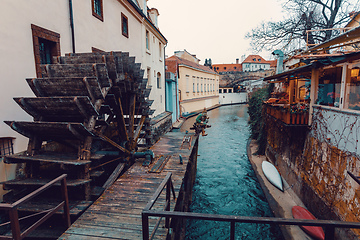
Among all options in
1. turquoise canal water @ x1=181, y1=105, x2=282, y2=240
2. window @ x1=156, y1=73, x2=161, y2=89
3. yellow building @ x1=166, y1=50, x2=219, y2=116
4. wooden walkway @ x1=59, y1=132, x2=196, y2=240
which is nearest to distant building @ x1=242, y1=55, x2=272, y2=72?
yellow building @ x1=166, y1=50, x2=219, y2=116

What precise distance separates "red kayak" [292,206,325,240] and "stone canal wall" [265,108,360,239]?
225 mm

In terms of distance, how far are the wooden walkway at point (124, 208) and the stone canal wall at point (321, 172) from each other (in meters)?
3.78

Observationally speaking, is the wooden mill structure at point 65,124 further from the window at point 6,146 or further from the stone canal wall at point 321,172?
the stone canal wall at point 321,172

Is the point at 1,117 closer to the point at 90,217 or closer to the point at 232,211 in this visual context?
the point at 90,217

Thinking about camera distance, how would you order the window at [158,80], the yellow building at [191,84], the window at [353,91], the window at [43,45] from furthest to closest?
the yellow building at [191,84], the window at [158,80], the window at [43,45], the window at [353,91]

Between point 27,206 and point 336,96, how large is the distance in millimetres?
7667

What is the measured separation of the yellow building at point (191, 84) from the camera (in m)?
26.9

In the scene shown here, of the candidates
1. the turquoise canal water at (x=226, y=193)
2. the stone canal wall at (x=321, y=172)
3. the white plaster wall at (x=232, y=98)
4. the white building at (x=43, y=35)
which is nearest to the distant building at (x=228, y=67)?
the white plaster wall at (x=232, y=98)

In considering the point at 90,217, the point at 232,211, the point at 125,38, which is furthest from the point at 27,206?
the point at 125,38

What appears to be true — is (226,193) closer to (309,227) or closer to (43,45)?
(309,227)

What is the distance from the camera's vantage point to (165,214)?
7.39 feet

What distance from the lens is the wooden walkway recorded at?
330 cm

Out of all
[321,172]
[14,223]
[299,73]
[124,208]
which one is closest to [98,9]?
[124,208]

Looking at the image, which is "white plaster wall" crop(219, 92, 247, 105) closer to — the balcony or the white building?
the white building
